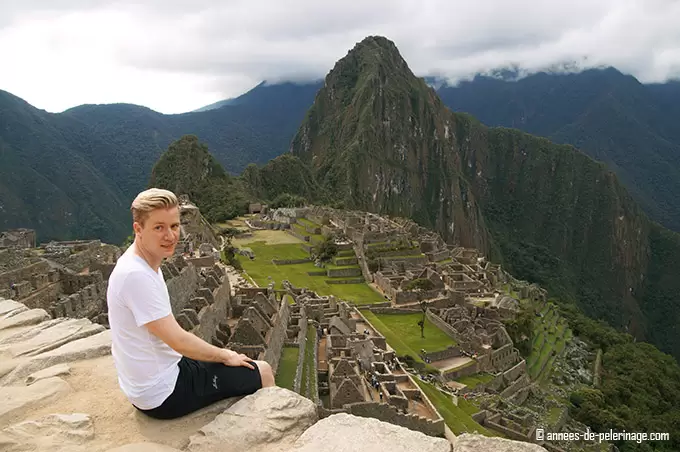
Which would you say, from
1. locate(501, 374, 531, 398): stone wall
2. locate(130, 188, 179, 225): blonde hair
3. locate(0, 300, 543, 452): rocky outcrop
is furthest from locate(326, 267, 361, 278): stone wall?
locate(130, 188, 179, 225): blonde hair

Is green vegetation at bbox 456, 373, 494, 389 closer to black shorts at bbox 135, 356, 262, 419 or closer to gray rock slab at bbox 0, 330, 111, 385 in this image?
gray rock slab at bbox 0, 330, 111, 385

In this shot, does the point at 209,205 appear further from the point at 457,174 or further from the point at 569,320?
the point at 457,174

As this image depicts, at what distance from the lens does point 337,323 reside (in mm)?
24641

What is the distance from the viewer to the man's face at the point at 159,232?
166 inches

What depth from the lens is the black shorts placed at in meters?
4.22

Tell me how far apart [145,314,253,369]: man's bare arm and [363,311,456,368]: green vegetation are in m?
23.5

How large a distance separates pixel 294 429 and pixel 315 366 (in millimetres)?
14755

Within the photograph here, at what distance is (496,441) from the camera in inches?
156

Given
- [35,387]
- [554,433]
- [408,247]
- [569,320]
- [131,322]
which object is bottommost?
[569,320]

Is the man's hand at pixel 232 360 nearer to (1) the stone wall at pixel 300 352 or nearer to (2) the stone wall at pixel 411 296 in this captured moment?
(1) the stone wall at pixel 300 352

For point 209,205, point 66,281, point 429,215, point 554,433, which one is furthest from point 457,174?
point 66,281

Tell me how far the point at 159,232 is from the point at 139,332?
805 millimetres

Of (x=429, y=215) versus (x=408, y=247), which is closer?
(x=408, y=247)

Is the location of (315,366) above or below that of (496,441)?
below
